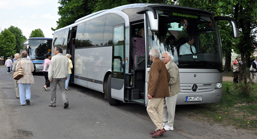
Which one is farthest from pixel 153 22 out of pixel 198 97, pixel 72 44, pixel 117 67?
pixel 72 44

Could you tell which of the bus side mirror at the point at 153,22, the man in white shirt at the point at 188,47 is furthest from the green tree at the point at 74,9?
the bus side mirror at the point at 153,22

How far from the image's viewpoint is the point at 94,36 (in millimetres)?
11391

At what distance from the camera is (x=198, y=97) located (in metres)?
7.71

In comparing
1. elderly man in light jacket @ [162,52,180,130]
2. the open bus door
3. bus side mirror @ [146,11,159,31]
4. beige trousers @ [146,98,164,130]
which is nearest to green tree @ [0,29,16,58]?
the open bus door

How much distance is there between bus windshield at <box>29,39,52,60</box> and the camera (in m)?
25.7

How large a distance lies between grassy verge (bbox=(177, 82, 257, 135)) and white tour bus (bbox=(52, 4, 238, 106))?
53 centimetres

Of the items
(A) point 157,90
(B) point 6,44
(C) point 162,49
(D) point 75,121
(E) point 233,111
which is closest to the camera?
(A) point 157,90

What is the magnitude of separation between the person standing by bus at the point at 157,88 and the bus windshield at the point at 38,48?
21.8 metres

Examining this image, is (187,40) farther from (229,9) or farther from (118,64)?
(118,64)

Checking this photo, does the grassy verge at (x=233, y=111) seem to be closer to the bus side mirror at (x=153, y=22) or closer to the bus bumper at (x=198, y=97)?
the bus bumper at (x=198, y=97)

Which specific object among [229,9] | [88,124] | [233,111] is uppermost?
[229,9]

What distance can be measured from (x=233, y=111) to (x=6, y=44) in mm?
81268

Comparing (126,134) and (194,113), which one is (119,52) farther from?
(126,134)

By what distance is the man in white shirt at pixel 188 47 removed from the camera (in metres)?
7.55
